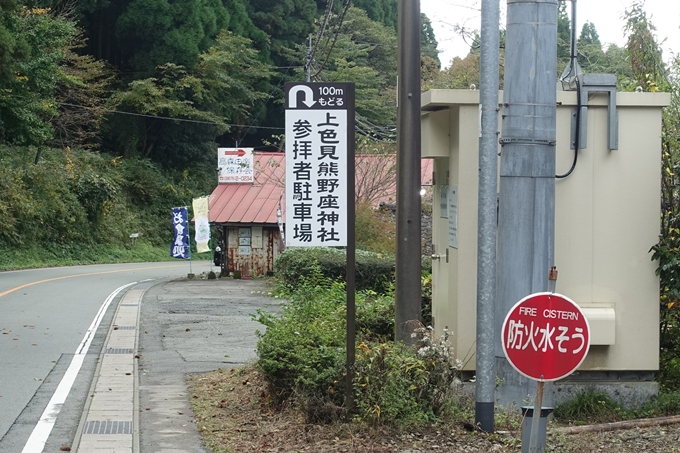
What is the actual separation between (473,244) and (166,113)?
3968 centimetres

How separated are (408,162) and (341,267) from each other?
13.0 metres

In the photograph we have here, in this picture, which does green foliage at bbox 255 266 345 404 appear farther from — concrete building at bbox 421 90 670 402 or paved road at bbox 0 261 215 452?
paved road at bbox 0 261 215 452

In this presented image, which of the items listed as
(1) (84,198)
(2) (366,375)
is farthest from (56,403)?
(1) (84,198)

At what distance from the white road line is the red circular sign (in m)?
4.37

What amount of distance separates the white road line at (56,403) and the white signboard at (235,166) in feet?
62.4

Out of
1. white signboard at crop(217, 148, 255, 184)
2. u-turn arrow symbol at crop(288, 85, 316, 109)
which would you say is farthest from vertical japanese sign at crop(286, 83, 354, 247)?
white signboard at crop(217, 148, 255, 184)

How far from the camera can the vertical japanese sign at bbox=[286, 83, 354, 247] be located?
287 inches

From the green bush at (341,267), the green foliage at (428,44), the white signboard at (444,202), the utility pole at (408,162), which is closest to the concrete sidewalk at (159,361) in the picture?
the green bush at (341,267)

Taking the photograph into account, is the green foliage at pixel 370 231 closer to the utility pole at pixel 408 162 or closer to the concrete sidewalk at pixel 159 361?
the concrete sidewalk at pixel 159 361

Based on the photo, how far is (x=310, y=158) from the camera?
7336mm

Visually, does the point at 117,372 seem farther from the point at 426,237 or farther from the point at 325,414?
the point at 426,237

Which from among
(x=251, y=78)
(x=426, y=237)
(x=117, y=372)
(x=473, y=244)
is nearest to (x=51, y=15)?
(x=251, y=78)

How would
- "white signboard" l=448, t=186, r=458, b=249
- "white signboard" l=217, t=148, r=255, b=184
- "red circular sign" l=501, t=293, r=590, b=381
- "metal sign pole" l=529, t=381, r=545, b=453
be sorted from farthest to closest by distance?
"white signboard" l=217, t=148, r=255, b=184
"white signboard" l=448, t=186, r=458, b=249
"metal sign pole" l=529, t=381, r=545, b=453
"red circular sign" l=501, t=293, r=590, b=381

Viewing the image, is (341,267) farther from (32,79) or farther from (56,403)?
(32,79)
